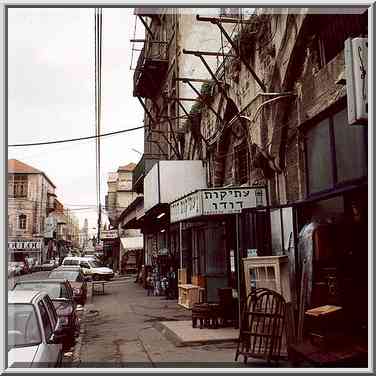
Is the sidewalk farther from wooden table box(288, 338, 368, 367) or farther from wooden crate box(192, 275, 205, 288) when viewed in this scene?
wooden table box(288, 338, 368, 367)

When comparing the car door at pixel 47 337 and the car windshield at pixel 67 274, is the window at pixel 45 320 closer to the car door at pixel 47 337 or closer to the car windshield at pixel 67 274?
the car door at pixel 47 337

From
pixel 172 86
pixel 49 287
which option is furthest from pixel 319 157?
pixel 172 86

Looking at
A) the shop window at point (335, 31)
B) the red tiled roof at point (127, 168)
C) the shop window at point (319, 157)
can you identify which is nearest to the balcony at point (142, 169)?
the shop window at point (319, 157)

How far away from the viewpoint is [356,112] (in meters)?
5.79

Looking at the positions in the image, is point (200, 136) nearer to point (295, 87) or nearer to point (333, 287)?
point (295, 87)

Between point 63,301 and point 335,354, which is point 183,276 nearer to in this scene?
point 63,301

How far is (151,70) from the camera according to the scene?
25297 mm

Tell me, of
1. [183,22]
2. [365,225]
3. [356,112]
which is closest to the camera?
[356,112]

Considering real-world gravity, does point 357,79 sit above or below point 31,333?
above

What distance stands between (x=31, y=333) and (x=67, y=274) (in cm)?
1343

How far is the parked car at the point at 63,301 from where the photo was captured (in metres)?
11.0

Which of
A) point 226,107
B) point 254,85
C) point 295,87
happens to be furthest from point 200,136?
point 295,87

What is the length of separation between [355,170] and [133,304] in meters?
13.5

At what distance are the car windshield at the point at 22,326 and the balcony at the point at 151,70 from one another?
18642 millimetres
